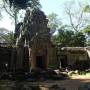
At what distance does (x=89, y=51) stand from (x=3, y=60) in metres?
13.7

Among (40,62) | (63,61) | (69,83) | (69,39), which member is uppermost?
(69,39)

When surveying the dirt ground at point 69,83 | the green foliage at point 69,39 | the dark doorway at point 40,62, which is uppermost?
the green foliage at point 69,39

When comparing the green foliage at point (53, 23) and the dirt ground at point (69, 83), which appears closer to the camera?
the dirt ground at point (69, 83)

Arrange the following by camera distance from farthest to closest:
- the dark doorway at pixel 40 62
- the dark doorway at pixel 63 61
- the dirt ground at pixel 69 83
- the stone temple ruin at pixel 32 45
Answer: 1. the dark doorway at pixel 63 61
2. the dark doorway at pixel 40 62
3. the stone temple ruin at pixel 32 45
4. the dirt ground at pixel 69 83

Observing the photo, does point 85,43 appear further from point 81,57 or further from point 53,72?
point 53,72

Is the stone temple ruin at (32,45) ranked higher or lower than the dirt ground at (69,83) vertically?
higher

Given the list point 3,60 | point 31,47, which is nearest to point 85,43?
point 31,47

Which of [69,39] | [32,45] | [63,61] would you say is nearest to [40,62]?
[32,45]

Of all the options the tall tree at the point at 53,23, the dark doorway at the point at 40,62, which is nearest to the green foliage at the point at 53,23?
the tall tree at the point at 53,23

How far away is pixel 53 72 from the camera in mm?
28672

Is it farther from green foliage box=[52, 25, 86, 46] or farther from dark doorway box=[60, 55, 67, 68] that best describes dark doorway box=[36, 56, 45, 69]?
green foliage box=[52, 25, 86, 46]

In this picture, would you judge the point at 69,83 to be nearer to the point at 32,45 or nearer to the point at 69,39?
the point at 32,45

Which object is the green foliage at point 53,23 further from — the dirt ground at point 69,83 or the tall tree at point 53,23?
the dirt ground at point 69,83

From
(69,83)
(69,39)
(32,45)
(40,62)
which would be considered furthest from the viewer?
(69,39)
